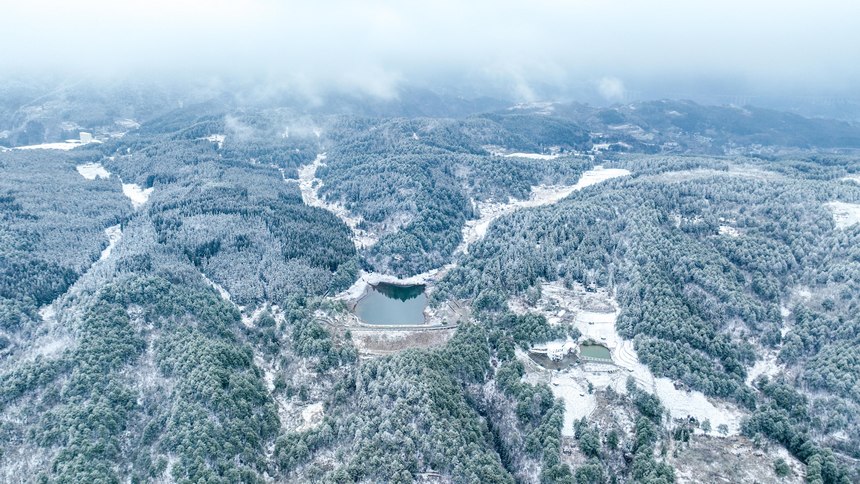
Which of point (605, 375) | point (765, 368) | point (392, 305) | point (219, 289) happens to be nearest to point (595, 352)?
point (605, 375)

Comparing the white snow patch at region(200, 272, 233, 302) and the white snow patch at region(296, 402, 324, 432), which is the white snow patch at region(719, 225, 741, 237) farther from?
the white snow patch at region(200, 272, 233, 302)

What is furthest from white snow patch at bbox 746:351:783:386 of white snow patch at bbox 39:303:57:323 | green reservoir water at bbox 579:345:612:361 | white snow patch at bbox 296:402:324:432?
white snow patch at bbox 39:303:57:323

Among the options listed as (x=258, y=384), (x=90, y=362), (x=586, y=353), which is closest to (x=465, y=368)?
(x=586, y=353)

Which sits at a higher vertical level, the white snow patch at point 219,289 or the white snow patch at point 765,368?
the white snow patch at point 219,289

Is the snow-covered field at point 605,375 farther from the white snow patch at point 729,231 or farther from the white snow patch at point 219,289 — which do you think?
the white snow patch at point 219,289

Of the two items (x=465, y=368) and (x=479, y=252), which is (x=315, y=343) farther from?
(x=479, y=252)

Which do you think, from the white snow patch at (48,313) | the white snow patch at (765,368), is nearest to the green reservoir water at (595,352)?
the white snow patch at (765,368)

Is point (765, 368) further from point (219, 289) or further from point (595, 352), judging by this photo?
point (219, 289)
